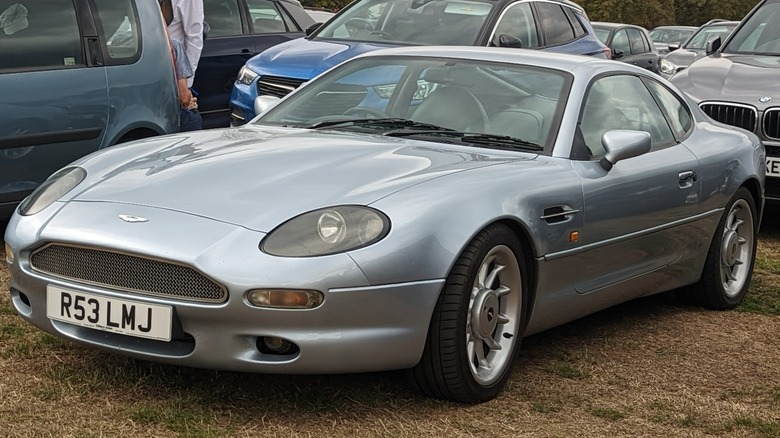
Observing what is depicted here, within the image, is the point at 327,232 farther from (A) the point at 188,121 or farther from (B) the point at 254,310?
(A) the point at 188,121

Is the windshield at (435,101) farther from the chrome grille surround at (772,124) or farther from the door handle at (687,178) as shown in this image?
the chrome grille surround at (772,124)

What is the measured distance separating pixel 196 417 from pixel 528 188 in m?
1.48

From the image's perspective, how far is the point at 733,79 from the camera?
9.32m

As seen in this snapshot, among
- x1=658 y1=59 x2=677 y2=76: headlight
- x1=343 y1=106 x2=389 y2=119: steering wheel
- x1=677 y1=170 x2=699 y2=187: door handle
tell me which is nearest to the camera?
x1=343 y1=106 x2=389 y2=119: steering wheel

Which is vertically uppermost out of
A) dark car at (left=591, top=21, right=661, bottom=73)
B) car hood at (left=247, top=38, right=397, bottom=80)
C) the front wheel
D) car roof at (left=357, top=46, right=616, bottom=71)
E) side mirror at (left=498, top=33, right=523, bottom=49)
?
car roof at (left=357, top=46, right=616, bottom=71)

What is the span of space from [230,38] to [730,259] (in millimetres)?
5661

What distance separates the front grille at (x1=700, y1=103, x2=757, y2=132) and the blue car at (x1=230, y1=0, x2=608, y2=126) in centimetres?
176

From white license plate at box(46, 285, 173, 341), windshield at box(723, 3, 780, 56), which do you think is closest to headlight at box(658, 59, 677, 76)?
windshield at box(723, 3, 780, 56)

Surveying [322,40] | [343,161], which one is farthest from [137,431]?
[322,40]

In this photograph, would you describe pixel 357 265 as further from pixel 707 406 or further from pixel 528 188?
pixel 707 406

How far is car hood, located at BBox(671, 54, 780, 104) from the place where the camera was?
903cm

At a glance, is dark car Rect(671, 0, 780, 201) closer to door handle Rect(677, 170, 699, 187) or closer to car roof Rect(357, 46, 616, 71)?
door handle Rect(677, 170, 699, 187)

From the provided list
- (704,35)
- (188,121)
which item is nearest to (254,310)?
(188,121)

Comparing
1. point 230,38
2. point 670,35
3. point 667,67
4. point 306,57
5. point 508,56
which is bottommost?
point 670,35
